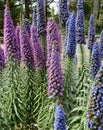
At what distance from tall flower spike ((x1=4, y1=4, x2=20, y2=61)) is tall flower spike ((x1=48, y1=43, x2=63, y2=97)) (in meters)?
1.18

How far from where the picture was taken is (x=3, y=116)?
641 cm

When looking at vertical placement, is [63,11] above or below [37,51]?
above

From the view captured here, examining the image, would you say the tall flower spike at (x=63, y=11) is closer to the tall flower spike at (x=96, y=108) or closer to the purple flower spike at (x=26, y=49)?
the purple flower spike at (x=26, y=49)

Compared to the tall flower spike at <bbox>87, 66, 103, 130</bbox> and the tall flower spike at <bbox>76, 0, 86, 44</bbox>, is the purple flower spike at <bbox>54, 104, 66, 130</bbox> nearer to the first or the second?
the tall flower spike at <bbox>87, 66, 103, 130</bbox>

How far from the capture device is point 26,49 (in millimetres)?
6953

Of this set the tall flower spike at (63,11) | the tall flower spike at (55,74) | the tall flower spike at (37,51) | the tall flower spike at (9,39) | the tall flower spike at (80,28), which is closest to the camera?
the tall flower spike at (55,74)

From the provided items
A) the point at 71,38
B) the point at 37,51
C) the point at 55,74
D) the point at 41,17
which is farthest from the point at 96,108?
the point at 41,17

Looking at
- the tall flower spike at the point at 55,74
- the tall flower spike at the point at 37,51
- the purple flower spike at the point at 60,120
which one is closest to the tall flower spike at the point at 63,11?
the tall flower spike at the point at 37,51

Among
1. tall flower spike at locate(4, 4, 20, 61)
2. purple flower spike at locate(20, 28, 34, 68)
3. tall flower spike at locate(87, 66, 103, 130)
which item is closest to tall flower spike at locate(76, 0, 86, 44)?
purple flower spike at locate(20, 28, 34, 68)

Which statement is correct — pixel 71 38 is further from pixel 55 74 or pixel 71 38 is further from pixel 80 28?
pixel 55 74

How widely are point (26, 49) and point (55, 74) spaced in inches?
51.9

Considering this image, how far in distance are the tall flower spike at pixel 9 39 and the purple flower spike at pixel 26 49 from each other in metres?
0.12

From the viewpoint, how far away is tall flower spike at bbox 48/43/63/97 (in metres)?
5.71

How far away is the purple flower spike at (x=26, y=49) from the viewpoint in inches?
269
